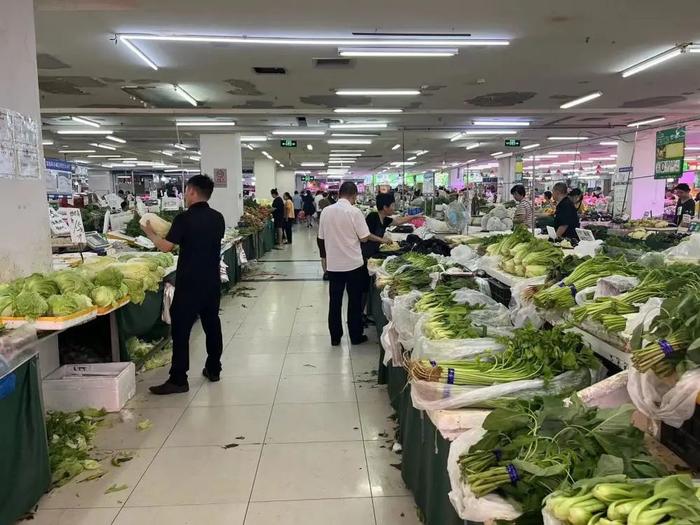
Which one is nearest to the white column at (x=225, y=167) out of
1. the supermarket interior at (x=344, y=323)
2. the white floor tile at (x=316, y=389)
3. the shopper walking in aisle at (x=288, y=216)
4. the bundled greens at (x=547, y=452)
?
the supermarket interior at (x=344, y=323)

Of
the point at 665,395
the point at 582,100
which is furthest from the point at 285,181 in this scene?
the point at 665,395

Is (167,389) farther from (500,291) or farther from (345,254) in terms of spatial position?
(500,291)

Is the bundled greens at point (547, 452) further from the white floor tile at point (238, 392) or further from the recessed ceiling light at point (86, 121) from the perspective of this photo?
the recessed ceiling light at point (86, 121)

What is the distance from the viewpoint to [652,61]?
732 centimetres

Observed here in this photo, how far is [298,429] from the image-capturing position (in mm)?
3783

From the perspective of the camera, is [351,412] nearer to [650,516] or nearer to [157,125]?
[650,516]

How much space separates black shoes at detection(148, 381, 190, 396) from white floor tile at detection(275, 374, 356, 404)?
82 cm

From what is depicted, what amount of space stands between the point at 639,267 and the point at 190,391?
3.54 meters

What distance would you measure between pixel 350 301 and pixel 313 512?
3.21 meters

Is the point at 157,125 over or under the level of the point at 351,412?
over

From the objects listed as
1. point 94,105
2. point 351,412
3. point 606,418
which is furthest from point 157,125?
point 606,418

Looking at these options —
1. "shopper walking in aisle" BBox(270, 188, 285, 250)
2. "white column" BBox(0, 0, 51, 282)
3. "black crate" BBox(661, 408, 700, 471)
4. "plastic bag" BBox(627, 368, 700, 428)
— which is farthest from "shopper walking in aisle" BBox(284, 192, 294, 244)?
"plastic bag" BBox(627, 368, 700, 428)

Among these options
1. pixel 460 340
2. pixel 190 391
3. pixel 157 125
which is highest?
pixel 157 125

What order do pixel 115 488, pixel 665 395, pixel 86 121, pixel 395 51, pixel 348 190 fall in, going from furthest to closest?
pixel 86 121
pixel 395 51
pixel 348 190
pixel 115 488
pixel 665 395
